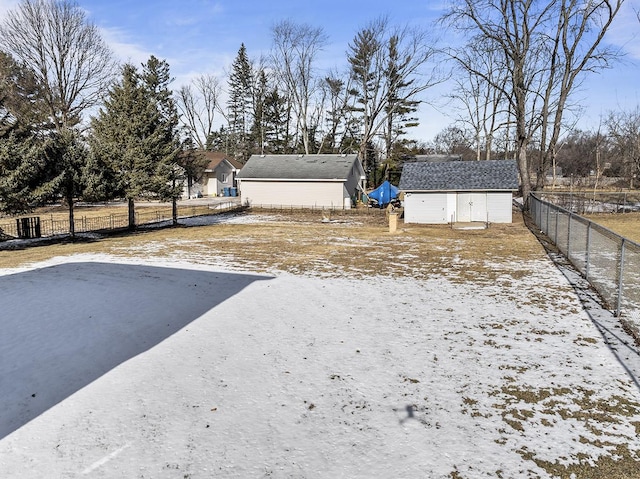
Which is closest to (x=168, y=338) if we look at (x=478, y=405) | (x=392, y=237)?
(x=478, y=405)

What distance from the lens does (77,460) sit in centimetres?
452

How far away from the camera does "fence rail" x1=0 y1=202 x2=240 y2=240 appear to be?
22.0 m

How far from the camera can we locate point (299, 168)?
38.3 metres

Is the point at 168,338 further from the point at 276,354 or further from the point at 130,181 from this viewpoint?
the point at 130,181

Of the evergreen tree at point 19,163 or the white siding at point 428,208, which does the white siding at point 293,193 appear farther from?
the evergreen tree at point 19,163

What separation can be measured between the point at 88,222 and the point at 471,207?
25.5 metres

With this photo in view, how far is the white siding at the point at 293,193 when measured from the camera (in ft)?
119

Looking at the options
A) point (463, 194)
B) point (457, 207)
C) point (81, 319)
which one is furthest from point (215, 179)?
point (81, 319)

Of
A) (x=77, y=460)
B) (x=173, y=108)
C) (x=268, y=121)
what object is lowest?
(x=77, y=460)

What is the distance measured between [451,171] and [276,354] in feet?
78.6

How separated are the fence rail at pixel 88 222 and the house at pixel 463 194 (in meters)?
16.2

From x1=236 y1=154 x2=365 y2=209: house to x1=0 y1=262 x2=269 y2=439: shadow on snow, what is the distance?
2363 cm

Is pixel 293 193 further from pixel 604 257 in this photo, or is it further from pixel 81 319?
pixel 81 319

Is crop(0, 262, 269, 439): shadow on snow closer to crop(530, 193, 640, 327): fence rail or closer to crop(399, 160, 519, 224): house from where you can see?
crop(530, 193, 640, 327): fence rail
